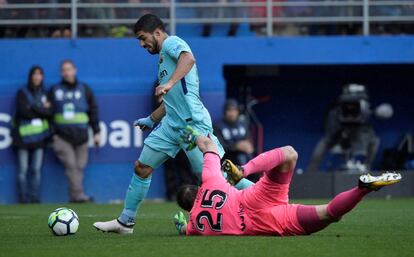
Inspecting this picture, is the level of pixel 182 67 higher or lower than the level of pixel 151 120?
higher

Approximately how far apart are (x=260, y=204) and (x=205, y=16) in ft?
36.7

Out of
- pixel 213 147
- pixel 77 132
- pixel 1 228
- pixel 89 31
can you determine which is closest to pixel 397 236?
pixel 213 147

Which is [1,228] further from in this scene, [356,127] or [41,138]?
[356,127]

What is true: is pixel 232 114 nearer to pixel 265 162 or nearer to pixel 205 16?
pixel 205 16

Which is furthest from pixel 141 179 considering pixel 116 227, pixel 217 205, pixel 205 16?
pixel 205 16

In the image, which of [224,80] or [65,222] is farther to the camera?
[224,80]

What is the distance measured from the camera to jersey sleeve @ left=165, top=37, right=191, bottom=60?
11.1 m

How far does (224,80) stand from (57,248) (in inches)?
462

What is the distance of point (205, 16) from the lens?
68.1 ft

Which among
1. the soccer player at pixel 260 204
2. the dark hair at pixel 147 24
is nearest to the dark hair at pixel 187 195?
the soccer player at pixel 260 204

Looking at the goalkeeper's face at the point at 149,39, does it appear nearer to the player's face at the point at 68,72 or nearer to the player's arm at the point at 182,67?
the player's arm at the point at 182,67

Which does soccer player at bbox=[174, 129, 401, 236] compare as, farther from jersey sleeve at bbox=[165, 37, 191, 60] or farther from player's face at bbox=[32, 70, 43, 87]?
player's face at bbox=[32, 70, 43, 87]

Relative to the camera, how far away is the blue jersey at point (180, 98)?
11.3 metres

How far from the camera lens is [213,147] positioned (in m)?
10.1
